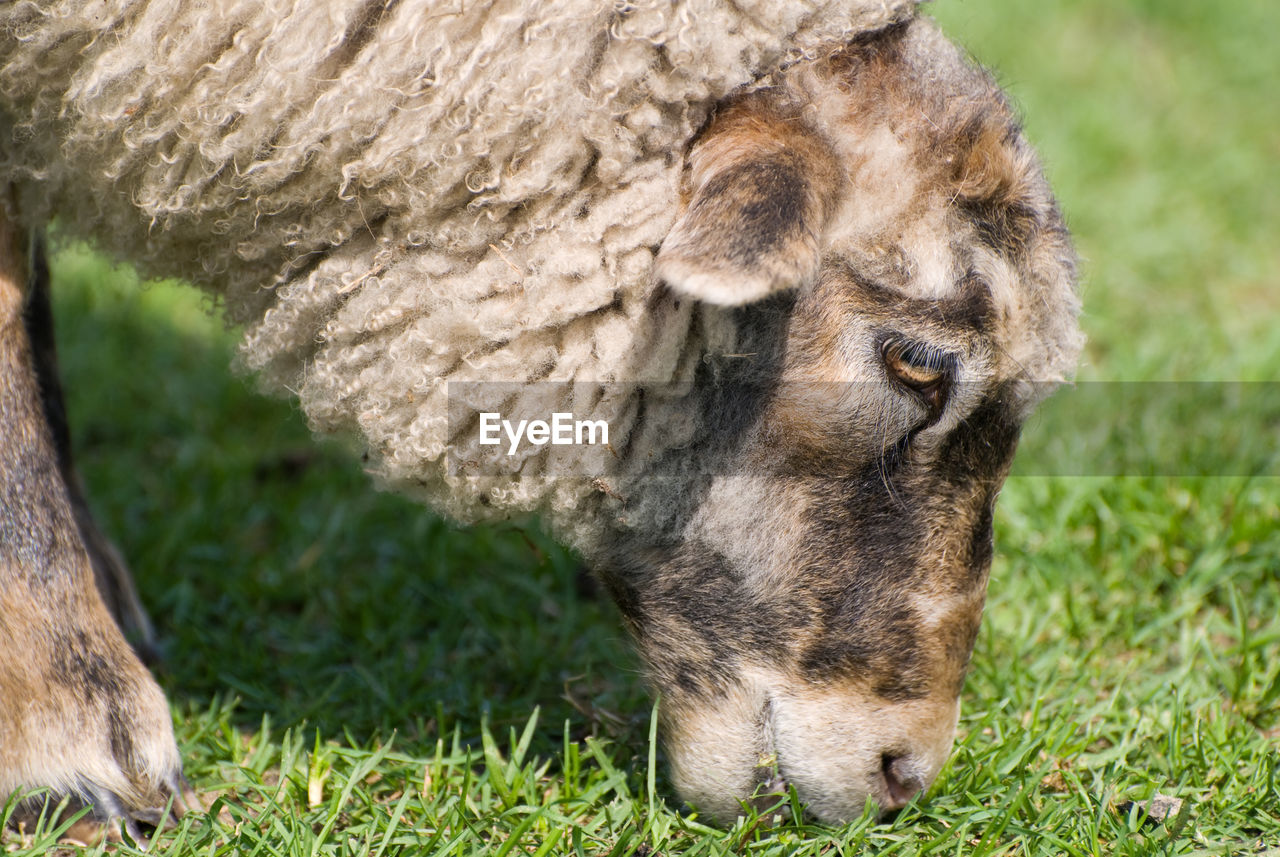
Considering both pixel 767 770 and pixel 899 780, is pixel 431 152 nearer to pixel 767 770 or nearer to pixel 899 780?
pixel 767 770

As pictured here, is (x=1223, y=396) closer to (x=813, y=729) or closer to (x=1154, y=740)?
(x=1154, y=740)

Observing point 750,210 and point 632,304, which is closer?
point 750,210

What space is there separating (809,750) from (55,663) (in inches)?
66.7

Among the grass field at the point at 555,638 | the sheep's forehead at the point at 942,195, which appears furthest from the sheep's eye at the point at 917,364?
the grass field at the point at 555,638

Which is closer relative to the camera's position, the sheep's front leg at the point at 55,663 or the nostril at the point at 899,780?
the sheep's front leg at the point at 55,663

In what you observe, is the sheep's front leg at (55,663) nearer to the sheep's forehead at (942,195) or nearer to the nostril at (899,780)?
the nostril at (899,780)

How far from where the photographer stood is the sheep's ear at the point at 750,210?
221cm

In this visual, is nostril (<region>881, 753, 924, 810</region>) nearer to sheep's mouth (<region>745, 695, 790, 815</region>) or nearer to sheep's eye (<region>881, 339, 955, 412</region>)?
sheep's mouth (<region>745, 695, 790, 815</region>)

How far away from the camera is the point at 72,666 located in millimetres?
2744

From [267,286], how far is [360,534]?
175 centimetres

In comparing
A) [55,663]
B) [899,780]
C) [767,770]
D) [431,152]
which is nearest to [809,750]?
[767,770]

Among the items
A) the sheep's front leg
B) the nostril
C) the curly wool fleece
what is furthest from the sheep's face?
the sheep's front leg

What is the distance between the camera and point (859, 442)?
2699 mm

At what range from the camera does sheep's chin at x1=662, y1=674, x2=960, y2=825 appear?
2.81 metres
